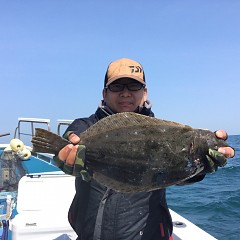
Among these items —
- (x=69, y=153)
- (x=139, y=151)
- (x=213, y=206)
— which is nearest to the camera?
(x=69, y=153)

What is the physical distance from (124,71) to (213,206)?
10.0 metres

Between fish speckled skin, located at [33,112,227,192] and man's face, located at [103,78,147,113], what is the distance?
391 millimetres

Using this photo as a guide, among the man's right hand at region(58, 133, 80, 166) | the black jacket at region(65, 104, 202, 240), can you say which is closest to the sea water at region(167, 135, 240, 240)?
the black jacket at region(65, 104, 202, 240)

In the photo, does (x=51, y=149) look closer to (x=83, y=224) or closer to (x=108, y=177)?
(x=108, y=177)

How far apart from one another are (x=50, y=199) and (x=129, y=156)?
3.68 m

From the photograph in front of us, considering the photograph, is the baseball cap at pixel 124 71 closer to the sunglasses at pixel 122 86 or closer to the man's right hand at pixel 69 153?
the sunglasses at pixel 122 86

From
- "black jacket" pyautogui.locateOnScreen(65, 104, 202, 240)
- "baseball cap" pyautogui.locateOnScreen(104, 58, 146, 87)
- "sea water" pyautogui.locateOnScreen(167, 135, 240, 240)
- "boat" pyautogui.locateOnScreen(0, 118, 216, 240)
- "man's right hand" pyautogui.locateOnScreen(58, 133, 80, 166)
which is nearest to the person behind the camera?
"man's right hand" pyautogui.locateOnScreen(58, 133, 80, 166)

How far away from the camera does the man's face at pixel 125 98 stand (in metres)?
3.23

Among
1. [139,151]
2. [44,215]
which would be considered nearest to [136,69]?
[139,151]

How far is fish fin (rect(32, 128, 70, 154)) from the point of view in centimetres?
279

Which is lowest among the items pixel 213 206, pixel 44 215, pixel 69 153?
pixel 213 206

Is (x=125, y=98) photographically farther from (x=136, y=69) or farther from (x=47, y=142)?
(x=47, y=142)

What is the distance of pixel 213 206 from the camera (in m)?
11.9

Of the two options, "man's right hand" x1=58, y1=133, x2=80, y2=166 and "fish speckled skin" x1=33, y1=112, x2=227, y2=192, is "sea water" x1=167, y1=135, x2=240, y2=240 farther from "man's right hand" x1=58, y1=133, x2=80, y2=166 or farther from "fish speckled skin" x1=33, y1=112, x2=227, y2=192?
"man's right hand" x1=58, y1=133, x2=80, y2=166
